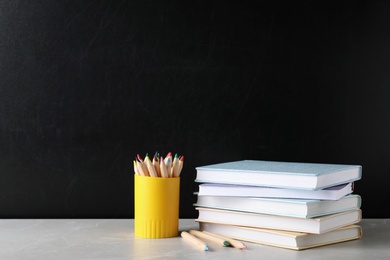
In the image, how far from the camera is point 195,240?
1.38m

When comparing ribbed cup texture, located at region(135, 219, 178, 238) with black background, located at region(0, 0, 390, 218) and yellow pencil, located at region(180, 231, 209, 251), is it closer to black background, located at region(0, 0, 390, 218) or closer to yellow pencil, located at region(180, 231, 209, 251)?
yellow pencil, located at region(180, 231, 209, 251)

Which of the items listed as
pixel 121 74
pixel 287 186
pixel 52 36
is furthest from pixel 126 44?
pixel 287 186

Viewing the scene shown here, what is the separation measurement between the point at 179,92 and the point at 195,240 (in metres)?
0.43

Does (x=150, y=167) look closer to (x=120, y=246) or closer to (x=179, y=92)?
(x=120, y=246)

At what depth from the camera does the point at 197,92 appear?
1675 mm

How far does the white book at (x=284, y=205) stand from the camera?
134 centimetres

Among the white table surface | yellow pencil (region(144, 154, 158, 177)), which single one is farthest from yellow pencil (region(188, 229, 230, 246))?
yellow pencil (region(144, 154, 158, 177))

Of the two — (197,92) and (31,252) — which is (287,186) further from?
(31,252)

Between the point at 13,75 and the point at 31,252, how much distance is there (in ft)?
1.70

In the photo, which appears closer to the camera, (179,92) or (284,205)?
(284,205)

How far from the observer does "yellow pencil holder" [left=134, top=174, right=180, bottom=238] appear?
1436mm

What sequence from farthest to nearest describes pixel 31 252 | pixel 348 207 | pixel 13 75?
pixel 13 75 < pixel 348 207 < pixel 31 252

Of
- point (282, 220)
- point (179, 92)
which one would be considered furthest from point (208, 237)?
point (179, 92)

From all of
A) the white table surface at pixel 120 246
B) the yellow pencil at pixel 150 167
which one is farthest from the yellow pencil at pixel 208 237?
the yellow pencil at pixel 150 167
